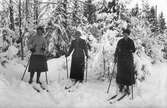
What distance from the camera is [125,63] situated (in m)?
7.45

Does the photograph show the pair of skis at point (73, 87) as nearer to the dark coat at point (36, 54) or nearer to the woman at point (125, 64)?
the dark coat at point (36, 54)

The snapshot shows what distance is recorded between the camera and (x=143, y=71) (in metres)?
9.41

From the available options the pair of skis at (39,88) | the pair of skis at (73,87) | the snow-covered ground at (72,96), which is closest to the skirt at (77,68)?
the pair of skis at (73,87)

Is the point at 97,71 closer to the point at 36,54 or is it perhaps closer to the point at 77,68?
the point at 77,68

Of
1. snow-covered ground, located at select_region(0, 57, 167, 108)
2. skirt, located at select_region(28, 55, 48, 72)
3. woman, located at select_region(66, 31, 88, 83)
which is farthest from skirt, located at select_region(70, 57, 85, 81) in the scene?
skirt, located at select_region(28, 55, 48, 72)

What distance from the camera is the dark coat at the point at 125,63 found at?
7426 millimetres

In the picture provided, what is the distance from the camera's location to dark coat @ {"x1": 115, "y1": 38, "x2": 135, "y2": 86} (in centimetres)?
743

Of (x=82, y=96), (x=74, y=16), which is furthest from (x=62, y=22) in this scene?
(x=82, y=96)

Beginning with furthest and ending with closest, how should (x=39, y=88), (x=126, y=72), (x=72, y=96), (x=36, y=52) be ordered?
(x=36, y=52), (x=39, y=88), (x=126, y=72), (x=72, y=96)

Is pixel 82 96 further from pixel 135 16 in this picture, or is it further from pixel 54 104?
pixel 135 16

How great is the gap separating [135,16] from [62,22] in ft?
28.8

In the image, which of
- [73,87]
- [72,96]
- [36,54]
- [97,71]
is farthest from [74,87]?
[97,71]

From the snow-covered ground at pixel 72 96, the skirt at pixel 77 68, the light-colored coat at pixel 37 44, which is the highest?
the light-colored coat at pixel 37 44

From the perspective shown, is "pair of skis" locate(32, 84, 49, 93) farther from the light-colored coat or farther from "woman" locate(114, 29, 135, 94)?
"woman" locate(114, 29, 135, 94)
